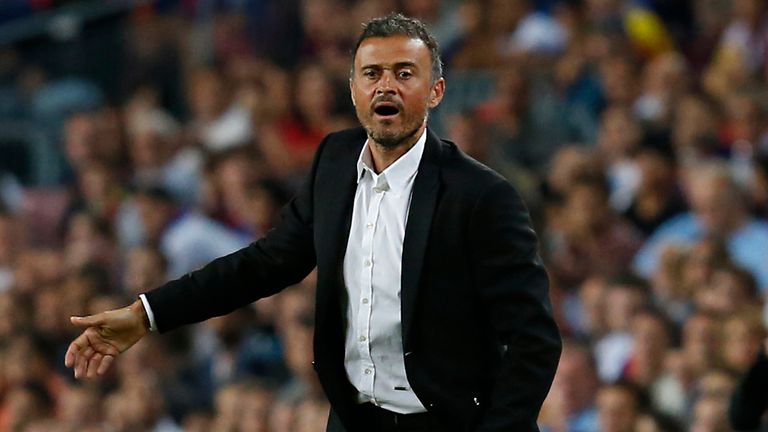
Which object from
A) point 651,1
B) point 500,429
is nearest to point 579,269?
point 651,1

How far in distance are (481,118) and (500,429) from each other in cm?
518

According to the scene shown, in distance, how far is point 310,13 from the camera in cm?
1077

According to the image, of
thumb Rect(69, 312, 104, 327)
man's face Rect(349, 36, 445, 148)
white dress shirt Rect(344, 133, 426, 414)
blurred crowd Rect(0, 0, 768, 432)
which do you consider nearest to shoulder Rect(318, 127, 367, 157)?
white dress shirt Rect(344, 133, 426, 414)

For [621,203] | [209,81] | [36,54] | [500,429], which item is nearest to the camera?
[500,429]

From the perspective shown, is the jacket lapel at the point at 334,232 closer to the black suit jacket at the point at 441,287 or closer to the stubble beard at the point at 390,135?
the black suit jacket at the point at 441,287

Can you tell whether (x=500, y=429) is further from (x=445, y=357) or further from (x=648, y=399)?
(x=648, y=399)

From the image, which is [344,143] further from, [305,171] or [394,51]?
[305,171]

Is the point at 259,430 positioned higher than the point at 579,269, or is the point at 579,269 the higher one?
the point at 579,269

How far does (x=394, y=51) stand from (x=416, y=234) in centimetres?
45

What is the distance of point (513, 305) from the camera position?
4133mm

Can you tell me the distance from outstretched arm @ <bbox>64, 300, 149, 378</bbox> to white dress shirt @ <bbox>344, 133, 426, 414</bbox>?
1.82ft

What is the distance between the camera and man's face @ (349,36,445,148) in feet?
13.8

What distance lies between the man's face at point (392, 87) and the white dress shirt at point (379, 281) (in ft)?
0.36

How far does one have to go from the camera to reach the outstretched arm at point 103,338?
4395mm
